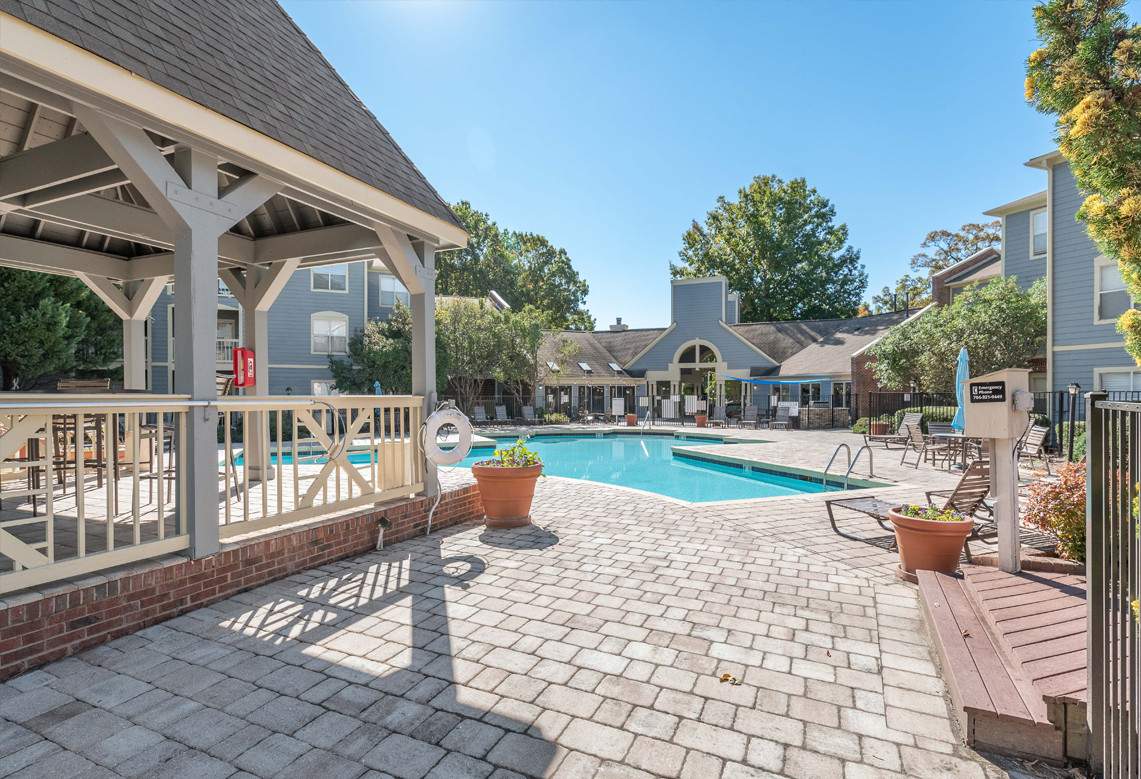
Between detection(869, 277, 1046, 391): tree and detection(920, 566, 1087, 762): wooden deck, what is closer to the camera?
detection(920, 566, 1087, 762): wooden deck

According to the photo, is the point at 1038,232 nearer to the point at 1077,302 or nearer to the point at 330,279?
the point at 1077,302

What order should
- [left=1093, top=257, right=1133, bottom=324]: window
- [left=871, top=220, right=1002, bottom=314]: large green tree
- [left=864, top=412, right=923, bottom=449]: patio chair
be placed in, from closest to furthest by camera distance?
[left=864, top=412, right=923, bottom=449]: patio chair, [left=1093, top=257, right=1133, bottom=324]: window, [left=871, top=220, right=1002, bottom=314]: large green tree

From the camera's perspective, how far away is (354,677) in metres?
2.74

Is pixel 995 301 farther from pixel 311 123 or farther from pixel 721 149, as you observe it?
pixel 311 123

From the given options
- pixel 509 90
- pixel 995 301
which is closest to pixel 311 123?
pixel 509 90

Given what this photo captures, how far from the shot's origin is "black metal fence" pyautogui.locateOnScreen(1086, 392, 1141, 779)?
169 cm

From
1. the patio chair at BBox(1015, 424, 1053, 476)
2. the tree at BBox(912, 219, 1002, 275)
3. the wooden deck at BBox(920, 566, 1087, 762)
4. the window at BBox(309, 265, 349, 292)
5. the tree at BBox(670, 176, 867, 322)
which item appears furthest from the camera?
the tree at BBox(912, 219, 1002, 275)

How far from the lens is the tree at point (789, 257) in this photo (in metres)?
36.6

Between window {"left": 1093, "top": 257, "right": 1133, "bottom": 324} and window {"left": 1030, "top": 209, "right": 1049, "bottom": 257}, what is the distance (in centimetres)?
511

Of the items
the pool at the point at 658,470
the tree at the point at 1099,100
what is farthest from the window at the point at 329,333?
the tree at the point at 1099,100

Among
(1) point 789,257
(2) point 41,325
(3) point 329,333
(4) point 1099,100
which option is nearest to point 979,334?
(4) point 1099,100

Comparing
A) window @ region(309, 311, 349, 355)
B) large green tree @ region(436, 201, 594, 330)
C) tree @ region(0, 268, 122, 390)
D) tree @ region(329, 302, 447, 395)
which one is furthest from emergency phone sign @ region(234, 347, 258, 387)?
large green tree @ region(436, 201, 594, 330)

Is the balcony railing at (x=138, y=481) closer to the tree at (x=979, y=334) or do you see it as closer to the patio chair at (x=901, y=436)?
the patio chair at (x=901, y=436)

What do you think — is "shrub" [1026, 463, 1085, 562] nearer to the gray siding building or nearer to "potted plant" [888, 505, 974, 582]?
"potted plant" [888, 505, 974, 582]
